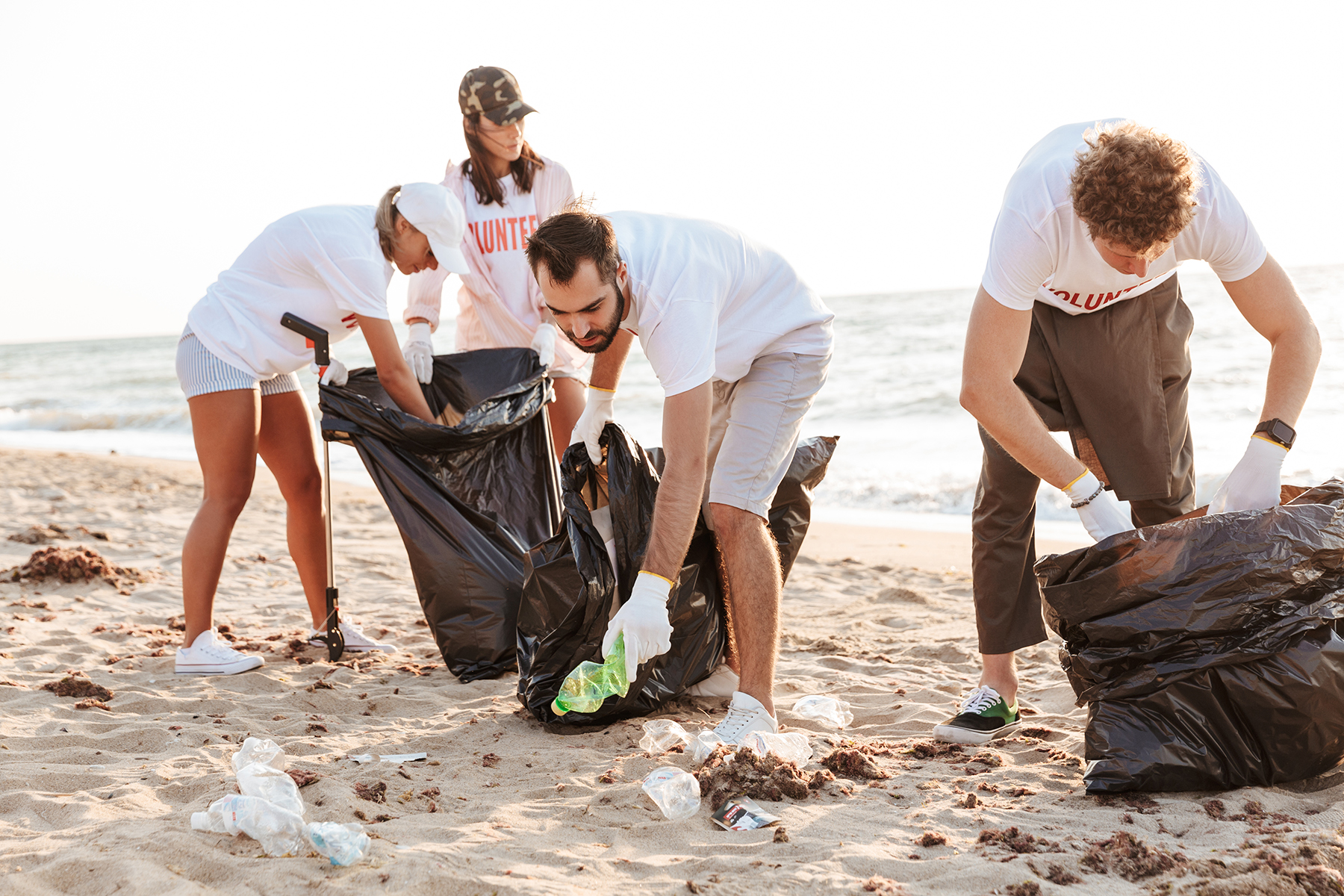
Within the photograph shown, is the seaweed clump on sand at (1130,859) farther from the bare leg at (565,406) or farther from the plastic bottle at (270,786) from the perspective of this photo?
the bare leg at (565,406)

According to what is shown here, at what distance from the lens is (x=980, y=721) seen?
2.20 metres

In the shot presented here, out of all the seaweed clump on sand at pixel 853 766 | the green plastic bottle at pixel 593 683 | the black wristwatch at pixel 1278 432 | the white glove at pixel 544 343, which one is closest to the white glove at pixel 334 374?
the white glove at pixel 544 343

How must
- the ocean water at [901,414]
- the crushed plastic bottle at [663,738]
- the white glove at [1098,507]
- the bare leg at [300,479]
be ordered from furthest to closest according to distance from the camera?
1. the ocean water at [901,414]
2. the bare leg at [300,479]
3. the crushed plastic bottle at [663,738]
4. the white glove at [1098,507]

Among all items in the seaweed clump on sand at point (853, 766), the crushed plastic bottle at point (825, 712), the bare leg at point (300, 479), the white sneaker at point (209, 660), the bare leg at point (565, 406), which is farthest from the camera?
the bare leg at point (565, 406)

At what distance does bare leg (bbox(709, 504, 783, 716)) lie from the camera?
215 cm

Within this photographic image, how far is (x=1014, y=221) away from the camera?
6.09 feet

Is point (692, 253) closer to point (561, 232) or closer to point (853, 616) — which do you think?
point (561, 232)

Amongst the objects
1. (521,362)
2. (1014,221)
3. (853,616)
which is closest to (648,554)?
(1014,221)

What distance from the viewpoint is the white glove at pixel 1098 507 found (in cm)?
Result: 187

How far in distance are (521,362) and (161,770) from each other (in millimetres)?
1532

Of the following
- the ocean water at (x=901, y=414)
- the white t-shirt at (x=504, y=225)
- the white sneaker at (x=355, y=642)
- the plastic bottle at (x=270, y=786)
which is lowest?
the ocean water at (x=901, y=414)

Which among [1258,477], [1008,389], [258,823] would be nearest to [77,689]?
[258,823]

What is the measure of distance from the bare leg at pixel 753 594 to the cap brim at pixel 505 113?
150 cm

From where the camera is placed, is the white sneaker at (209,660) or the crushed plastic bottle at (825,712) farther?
the white sneaker at (209,660)
